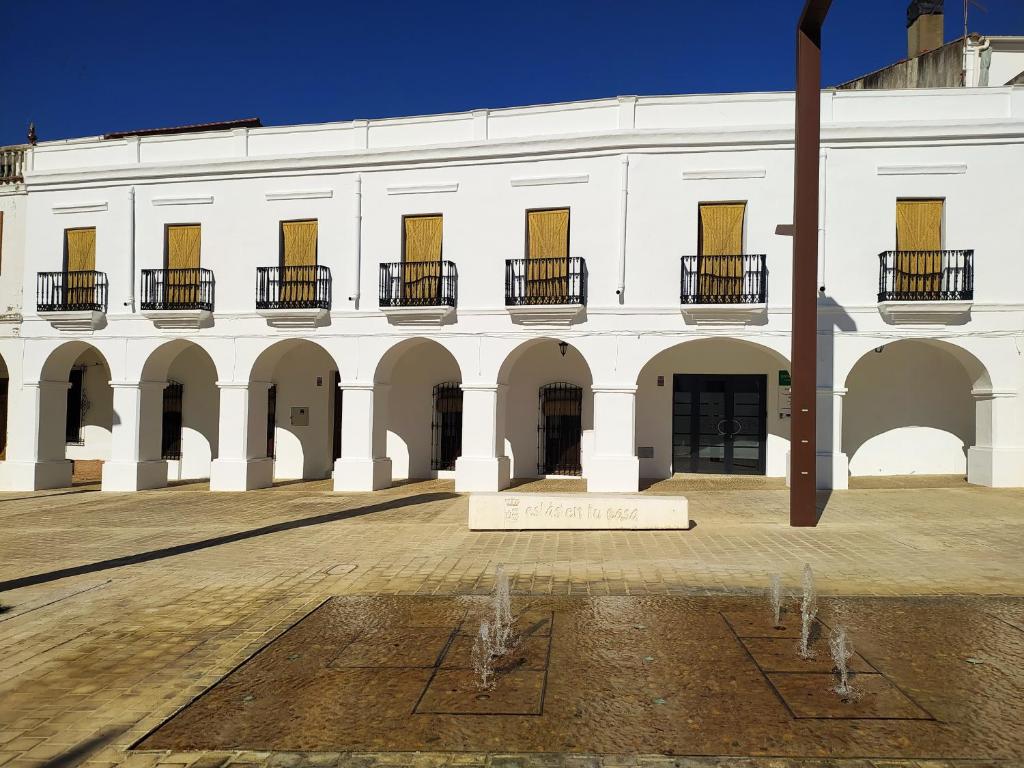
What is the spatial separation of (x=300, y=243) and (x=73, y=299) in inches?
229

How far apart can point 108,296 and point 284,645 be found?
14511mm

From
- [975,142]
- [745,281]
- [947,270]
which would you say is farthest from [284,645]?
[975,142]

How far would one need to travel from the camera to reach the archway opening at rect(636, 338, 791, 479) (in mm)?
16125

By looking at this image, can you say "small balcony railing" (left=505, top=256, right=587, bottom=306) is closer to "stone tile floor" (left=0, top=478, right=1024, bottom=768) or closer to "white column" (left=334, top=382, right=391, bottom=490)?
"white column" (left=334, top=382, right=391, bottom=490)

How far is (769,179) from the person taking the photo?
14055 millimetres

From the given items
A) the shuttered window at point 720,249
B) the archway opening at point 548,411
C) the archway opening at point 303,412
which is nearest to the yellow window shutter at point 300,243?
the archway opening at point 303,412

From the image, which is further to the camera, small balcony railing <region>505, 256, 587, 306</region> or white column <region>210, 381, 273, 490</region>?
white column <region>210, 381, 273, 490</region>

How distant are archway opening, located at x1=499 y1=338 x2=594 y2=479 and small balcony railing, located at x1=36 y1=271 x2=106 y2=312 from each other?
9945mm

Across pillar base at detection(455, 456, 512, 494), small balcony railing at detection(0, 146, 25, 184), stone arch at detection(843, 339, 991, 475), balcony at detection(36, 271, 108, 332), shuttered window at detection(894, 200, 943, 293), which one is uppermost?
small balcony railing at detection(0, 146, 25, 184)

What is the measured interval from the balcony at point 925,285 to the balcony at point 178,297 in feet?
47.1

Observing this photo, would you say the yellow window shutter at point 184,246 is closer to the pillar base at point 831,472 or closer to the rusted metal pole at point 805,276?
the rusted metal pole at point 805,276

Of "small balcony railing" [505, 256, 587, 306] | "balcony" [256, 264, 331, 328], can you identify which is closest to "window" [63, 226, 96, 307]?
"balcony" [256, 264, 331, 328]

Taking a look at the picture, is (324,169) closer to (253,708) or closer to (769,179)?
(769,179)

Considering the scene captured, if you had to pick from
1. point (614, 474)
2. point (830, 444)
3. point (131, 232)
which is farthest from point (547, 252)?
point (131, 232)
